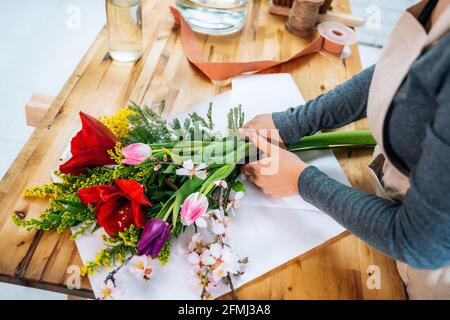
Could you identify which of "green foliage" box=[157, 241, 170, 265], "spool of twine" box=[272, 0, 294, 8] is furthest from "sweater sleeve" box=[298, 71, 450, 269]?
"spool of twine" box=[272, 0, 294, 8]

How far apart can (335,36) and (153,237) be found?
0.77 meters

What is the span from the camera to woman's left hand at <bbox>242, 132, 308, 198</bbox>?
70cm

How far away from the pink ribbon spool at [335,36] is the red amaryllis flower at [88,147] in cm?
65

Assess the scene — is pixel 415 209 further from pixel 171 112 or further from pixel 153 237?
pixel 171 112

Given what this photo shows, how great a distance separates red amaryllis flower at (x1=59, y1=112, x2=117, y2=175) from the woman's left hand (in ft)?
0.81

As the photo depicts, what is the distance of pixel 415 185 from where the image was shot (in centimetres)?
49

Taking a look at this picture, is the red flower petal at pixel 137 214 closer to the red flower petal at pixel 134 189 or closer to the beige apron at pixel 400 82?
the red flower petal at pixel 134 189

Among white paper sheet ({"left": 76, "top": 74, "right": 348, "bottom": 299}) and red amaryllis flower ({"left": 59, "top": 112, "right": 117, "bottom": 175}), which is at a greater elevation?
red amaryllis flower ({"left": 59, "top": 112, "right": 117, "bottom": 175})

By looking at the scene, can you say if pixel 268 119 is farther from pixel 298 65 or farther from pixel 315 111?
pixel 298 65

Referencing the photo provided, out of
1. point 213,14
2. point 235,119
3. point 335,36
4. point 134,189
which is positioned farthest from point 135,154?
point 335,36

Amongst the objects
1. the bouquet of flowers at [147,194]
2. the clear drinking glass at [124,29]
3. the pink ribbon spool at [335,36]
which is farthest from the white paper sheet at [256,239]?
the pink ribbon spool at [335,36]

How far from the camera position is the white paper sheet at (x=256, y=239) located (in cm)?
60

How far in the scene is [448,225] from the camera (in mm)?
480

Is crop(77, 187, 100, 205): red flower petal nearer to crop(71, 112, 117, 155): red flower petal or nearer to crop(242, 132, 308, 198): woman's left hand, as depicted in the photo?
crop(71, 112, 117, 155): red flower petal
